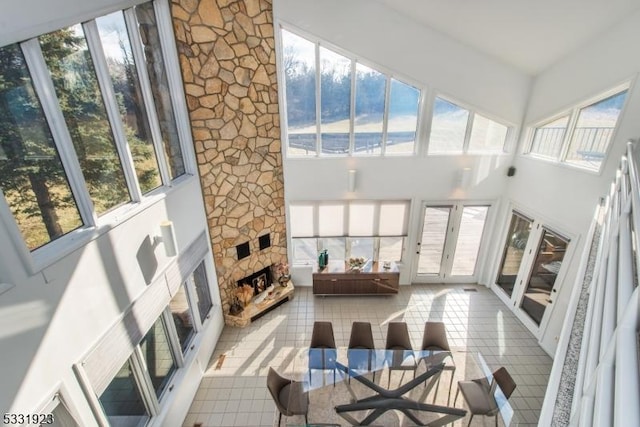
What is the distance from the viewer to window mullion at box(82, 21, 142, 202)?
274cm

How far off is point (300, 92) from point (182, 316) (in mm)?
4371

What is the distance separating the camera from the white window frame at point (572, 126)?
152 inches

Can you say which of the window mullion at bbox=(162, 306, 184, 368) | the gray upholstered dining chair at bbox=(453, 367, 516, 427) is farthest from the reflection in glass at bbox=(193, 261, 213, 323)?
the gray upholstered dining chair at bbox=(453, 367, 516, 427)

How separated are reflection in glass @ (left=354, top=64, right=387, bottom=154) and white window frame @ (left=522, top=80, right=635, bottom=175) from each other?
289cm

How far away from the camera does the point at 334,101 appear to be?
5.59 metres

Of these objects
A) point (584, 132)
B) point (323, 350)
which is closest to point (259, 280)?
point (323, 350)

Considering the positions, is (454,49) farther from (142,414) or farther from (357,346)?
(142,414)

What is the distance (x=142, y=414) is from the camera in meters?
3.36

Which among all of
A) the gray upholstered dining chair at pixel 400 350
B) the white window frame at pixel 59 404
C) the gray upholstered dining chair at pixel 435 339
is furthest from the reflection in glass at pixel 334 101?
the white window frame at pixel 59 404

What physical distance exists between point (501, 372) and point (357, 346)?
196 cm

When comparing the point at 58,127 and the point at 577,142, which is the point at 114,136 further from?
the point at 577,142

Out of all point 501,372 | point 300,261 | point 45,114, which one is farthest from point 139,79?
point 501,372

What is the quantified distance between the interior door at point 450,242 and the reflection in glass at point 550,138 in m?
1.58

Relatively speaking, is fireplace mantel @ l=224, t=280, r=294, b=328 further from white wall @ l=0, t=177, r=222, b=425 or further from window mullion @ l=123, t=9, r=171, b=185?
window mullion @ l=123, t=9, r=171, b=185
